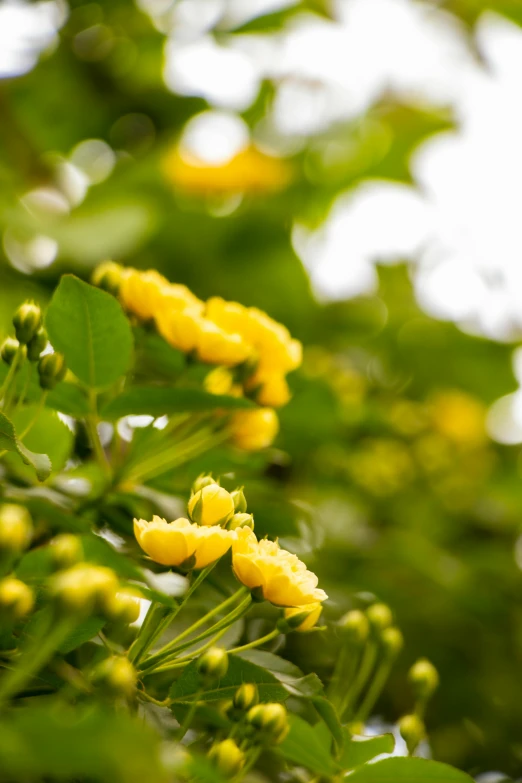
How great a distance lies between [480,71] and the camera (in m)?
1.87

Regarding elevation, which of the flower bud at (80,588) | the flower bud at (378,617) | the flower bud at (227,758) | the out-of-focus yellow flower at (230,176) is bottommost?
the out-of-focus yellow flower at (230,176)

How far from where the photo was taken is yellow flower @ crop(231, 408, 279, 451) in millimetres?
716

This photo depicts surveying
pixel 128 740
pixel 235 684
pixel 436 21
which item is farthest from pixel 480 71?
pixel 128 740

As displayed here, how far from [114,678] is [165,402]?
0.26 metres

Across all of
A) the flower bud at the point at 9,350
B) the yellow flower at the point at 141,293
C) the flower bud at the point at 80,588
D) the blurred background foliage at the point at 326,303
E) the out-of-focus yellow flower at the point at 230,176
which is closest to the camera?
the flower bud at the point at 80,588

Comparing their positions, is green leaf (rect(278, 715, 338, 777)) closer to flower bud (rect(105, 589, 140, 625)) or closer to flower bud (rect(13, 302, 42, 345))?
flower bud (rect(105, 589, 140, 625))

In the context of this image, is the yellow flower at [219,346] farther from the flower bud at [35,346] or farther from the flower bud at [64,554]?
the flower bud at [64,554]

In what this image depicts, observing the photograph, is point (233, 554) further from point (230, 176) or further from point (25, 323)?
point (230, 176)

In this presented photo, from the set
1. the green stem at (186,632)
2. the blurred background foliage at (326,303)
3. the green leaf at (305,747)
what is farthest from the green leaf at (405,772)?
the blurred background foliage at (326,303)

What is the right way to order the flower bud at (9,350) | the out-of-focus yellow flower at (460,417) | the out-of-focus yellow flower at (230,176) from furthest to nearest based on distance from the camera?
the out-of-focus yellow flower at (460,417), the out-of-focus yellow flower at (230,176), the flower bud at (9,350)

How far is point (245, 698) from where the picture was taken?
18.7 inches

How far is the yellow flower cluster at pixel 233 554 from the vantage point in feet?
1.56

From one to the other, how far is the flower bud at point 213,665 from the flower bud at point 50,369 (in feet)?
0.76

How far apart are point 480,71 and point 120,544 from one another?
1587mm
